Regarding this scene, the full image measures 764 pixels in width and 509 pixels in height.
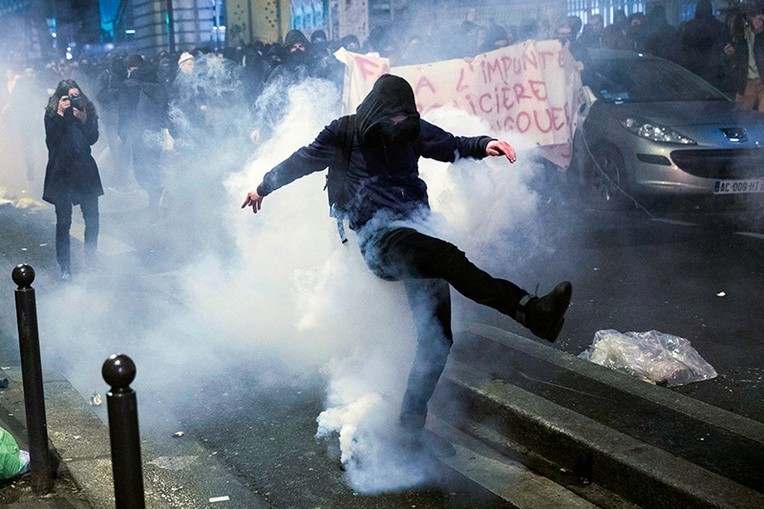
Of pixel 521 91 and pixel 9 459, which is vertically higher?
pixel 521 91

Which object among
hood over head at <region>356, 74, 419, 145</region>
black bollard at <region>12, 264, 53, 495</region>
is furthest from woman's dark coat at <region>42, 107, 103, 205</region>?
hood over head at <region>356, 74, 419, 145</region>

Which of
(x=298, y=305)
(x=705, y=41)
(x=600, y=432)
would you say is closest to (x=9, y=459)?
(x=298, y=305)

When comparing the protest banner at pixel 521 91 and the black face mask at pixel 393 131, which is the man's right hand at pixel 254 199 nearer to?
the black face mask at pixel 393 131

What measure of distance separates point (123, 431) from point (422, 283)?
1.87 m

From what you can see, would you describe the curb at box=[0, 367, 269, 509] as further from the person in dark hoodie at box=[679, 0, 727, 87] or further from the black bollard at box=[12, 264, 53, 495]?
the person in dark hoodie at box=[679, 0, 727, 87]

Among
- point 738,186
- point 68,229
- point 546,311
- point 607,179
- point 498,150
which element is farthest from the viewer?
point 607,179

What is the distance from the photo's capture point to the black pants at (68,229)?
9.01 m

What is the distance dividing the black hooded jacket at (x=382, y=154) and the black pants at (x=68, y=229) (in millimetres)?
4804

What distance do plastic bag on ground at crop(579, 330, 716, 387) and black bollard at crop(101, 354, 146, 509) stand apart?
3.23 meters

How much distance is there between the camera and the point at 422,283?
459 cm

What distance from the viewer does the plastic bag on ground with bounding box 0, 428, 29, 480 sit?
4453mm

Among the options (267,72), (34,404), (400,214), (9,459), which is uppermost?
(267,72)

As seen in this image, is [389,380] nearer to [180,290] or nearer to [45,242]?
[180,290]

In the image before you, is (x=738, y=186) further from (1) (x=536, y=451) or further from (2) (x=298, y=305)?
(1) (x=536, y=451)
